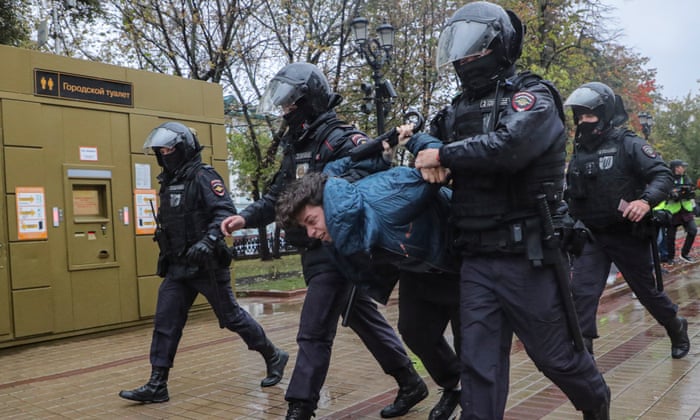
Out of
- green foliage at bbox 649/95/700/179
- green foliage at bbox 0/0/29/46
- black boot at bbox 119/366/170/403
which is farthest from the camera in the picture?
green foliage at bbox 649/95/700/179

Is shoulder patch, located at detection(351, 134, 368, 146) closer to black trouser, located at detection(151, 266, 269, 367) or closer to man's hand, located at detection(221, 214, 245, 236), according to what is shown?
man's hand, located at detection(221, 214, 245, 236)

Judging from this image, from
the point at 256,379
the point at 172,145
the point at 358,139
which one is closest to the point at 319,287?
the point at 358,139

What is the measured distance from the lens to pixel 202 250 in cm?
451

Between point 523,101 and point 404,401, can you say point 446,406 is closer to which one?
point 404,401

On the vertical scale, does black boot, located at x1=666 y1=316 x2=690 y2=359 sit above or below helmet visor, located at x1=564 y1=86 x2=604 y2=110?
below

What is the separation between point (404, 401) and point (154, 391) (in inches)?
73.9

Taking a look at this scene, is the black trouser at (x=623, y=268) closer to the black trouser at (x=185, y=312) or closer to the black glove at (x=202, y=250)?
the black trouser at (x=185, y=312)

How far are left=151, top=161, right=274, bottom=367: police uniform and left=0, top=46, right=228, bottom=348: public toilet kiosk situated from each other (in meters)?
2.96

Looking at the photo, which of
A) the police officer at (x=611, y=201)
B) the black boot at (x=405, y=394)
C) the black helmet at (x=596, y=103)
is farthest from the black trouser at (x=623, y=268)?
the black boot at (x=405, y=394)

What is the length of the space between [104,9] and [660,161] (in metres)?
15.1

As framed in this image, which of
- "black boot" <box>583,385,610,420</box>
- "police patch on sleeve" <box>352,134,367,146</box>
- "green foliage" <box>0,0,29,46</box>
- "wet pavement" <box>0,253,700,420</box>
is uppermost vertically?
"green foliage" <box>0,0,29,46</box>

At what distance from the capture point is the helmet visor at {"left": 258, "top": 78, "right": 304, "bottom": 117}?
158 inches

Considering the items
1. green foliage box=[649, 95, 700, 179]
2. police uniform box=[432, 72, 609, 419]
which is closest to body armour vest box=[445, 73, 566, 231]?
police uniform box=[432, 72, 609, 419]

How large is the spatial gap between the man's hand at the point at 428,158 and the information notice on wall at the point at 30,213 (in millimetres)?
5893
